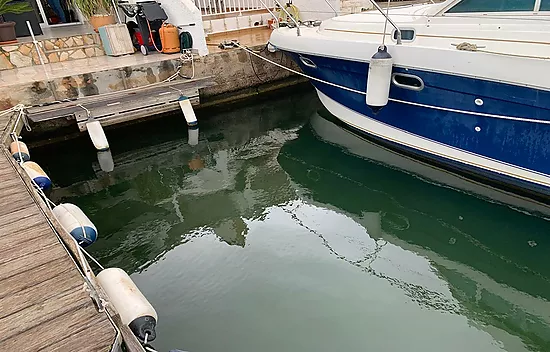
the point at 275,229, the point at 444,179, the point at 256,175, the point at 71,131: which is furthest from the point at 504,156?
the point at 71,131

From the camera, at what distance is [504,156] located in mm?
4043

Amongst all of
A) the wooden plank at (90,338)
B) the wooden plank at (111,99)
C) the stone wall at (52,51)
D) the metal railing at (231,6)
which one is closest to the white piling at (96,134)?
the wooden plank at (111,99)

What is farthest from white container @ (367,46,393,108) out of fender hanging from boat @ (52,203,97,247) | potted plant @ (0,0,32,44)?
potted plant @ (0,0,32,44)

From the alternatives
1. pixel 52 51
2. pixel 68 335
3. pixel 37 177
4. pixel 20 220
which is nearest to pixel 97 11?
pixel 52 51

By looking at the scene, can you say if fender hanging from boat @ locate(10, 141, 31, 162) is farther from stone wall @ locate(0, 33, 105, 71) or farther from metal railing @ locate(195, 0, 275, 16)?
metal railing @ locate(195, 0, 275, 16)

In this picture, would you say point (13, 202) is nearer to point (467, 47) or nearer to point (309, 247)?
point (309, 247)

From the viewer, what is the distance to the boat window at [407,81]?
4336 millimetres

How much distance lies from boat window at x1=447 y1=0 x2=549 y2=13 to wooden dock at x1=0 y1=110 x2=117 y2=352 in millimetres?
4469

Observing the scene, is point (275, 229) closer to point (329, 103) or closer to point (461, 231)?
point (461, 231)

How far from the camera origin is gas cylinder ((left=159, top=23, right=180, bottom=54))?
6.58 metres

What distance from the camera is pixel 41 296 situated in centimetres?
208

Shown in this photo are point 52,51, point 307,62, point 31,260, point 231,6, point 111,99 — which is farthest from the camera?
point 231,6

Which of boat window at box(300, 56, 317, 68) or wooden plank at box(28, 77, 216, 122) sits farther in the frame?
boat window at box(300, 56, 317, 68)

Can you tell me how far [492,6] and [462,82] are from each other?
0.97 meters
